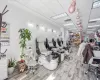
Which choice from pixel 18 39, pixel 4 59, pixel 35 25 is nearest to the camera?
pixel 4 59

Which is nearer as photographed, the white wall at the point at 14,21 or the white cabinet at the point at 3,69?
the white cabinet at the point at 3,69

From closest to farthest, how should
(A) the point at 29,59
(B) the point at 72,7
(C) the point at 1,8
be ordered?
(B) the point at 72,7
(C) the point at 1,8
(A) the point at 29,59

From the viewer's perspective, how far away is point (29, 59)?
3199 mm

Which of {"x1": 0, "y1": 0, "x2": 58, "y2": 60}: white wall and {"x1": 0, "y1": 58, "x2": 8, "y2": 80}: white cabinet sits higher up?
{"x1": 0, "y1": 0, "x2": 58, "y2": 60}: white wall

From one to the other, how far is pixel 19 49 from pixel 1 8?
1918 millimetres

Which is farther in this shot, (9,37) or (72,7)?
(9,37)

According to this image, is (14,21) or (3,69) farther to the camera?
(14,21)

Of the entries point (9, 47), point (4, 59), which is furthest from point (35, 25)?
point (4, 59)

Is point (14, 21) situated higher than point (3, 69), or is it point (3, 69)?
point (14, 21)

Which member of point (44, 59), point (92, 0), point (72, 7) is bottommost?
point (44, 59)

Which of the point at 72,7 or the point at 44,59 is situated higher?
the point at 72,7

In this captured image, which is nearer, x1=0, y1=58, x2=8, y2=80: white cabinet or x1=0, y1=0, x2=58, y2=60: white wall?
x1=0, y1=58, x2=8, y2=80: white cabinet

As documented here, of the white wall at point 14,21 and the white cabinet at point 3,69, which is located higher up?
the white wall at point 14,21

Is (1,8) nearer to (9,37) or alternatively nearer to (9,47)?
(9,37)
